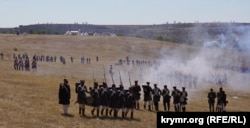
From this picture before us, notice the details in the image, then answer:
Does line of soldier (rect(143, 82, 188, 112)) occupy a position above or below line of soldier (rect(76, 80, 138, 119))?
below

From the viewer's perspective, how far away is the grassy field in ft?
84.7

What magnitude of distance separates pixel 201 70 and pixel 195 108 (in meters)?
33.0

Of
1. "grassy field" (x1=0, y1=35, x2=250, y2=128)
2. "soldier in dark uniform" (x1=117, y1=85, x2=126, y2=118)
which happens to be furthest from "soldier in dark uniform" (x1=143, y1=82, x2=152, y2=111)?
"soldier in dark uniform" (x1=117, y1=85, x2=126, y2=118)

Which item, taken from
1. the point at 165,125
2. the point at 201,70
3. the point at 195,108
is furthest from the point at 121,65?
the point at 165,125

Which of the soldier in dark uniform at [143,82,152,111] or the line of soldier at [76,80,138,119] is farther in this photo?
the soldier in dark uniform at [143,82,152,111]

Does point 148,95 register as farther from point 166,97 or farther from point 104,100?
point 104,100

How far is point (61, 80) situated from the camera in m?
46.8

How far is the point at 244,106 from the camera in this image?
42.8 metres

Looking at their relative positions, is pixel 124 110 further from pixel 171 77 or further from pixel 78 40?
pixel 78 40

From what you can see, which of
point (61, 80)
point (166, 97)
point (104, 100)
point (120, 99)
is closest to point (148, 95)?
point (166, 97)

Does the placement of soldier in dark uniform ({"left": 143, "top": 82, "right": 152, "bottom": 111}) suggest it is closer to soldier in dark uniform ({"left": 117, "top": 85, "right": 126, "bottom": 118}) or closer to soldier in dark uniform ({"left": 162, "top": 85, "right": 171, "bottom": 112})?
soldier in dark uniform ({"left": 162, "top": 85, "right": 171, "bottom": 112})

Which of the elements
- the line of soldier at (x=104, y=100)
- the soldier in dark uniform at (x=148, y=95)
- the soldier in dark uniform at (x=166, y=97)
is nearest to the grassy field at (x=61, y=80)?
the line of soldier at (x=104, y=100)

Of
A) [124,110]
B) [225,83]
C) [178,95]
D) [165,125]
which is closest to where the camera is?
[165,125]

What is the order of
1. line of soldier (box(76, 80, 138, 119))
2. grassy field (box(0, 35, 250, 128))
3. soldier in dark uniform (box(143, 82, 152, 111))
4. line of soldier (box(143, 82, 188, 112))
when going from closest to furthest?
1. grassy field (box(0, 35, 250, 128))
2. line of soldier (box(76, 80, 138, 119))
3. line of soldier (box(143, 82, 188, 112))
4. soldier in dark uniform (box(143, 82, 152, 111))
